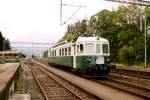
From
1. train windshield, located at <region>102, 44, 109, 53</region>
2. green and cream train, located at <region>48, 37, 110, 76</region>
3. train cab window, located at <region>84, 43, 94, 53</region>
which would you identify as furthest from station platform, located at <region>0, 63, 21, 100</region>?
train windshield, located at <region>102, 44, 109, 53</region>

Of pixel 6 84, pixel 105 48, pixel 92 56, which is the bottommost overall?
pixel 6 84

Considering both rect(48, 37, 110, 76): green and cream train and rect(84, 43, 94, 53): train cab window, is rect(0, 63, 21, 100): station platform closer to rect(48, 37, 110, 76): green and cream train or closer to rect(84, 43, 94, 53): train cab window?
rect(48, 37, 110, 76): green and cream train

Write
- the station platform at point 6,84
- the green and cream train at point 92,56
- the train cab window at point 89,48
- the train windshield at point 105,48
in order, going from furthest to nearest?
1. the train windshield at point 105,48
2. the train cab window at point 89,48
3. the green and cream train at point 92,56
4. the station platform at point 6,84

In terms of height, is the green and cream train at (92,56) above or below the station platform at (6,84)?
above

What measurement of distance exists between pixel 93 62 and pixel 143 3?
19186 millimetres

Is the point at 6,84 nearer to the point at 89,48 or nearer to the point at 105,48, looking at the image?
the point at 89,48

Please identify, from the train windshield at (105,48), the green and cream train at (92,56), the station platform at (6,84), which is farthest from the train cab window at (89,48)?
the station platform at (6,84)

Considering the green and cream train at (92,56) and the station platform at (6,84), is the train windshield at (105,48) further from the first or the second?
the station platform at (6,84)

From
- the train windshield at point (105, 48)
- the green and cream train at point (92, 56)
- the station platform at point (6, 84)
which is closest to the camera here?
the station platform at point (6, 84)

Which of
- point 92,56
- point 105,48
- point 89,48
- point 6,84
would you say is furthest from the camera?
point 105,48

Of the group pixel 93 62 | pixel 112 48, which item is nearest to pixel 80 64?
pixel 93 62

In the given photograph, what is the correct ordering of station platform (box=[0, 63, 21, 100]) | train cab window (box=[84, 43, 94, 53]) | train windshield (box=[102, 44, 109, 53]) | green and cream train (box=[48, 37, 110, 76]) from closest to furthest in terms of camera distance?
station platform (box=[0, 63, 21, 100]) → green and cream train (box=[48, 37, 110, 76]) → train cab window (box=[84, 43, 94, 53]) → train windshield (box=[102, 44, 109, 53])

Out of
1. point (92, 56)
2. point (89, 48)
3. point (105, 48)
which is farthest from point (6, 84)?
point (105, 48)

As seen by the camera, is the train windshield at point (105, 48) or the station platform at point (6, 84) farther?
the train windshield at point (105, 48)
